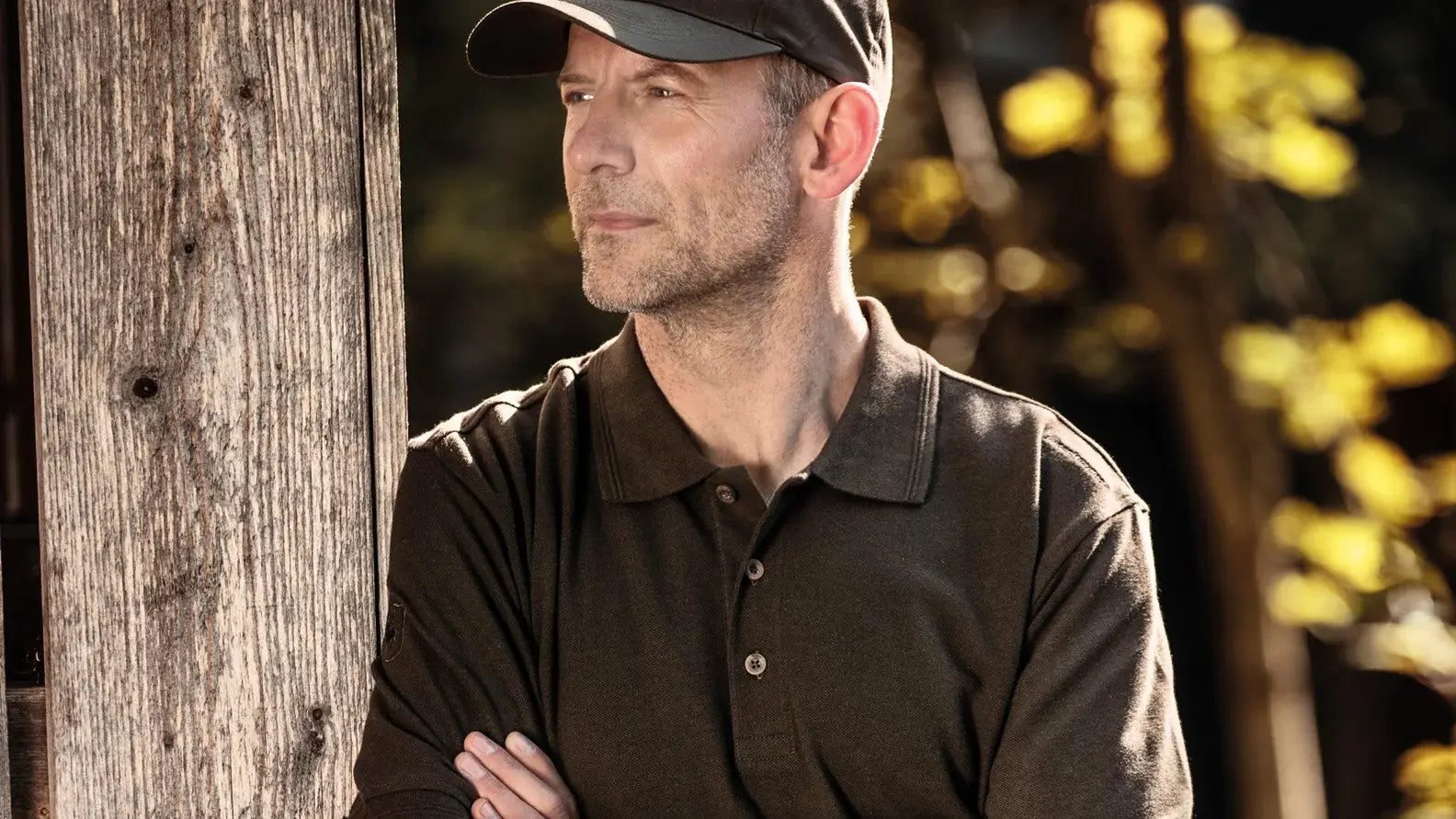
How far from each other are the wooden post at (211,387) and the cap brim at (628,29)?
0.16 meters

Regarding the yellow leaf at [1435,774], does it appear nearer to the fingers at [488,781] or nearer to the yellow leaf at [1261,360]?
the yellow leaf at [1261,360]

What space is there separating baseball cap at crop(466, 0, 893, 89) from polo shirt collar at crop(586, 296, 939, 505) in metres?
0.35

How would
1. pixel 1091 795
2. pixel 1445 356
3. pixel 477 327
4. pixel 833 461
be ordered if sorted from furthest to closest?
1. pixel 477 327
2. pixel 1445 356
3. pixel 833 461
4. pixel 1091 795

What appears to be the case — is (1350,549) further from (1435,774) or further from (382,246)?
(382,246)

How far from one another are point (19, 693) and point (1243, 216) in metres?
4.00

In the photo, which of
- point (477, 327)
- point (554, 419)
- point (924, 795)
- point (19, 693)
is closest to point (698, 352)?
point (554, 419)

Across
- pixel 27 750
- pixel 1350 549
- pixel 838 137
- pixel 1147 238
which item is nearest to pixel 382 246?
pixel 838 137

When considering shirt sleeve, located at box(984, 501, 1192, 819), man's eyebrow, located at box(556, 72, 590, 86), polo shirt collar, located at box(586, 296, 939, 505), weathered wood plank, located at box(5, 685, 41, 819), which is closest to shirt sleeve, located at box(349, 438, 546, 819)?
polo shirt collar, located at box(586, 296, 939, 505)

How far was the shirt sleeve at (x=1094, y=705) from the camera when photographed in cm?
188

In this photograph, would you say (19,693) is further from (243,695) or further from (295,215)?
(295,215)

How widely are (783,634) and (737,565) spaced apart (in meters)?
0.10

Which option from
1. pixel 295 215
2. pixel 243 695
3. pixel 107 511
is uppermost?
pixel 295 215

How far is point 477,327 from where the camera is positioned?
5.89 meters

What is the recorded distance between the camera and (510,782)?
191 cm
